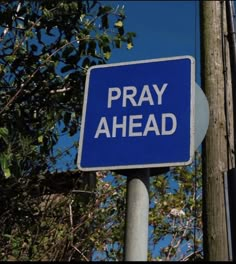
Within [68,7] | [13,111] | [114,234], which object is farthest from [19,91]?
[114,234]

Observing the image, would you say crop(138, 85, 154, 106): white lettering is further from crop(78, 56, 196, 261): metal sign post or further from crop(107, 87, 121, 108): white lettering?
crop(107, 87, 121, 108): white lettering

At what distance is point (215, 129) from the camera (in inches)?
128

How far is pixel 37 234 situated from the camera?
4.42 meters

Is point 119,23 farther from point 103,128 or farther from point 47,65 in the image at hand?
point 103,128

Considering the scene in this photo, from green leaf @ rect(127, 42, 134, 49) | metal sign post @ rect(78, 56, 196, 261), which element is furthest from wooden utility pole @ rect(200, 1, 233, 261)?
green leaf @ rect(127, 42, 134, 49)

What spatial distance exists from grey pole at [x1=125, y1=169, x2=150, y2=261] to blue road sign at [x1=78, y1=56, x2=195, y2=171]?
0.23 ft

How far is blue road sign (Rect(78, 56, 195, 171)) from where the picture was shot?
7.09 feet

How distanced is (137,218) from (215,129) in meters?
1.36

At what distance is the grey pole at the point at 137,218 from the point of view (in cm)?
199

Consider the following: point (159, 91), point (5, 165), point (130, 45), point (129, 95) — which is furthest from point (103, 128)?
point (130, 45)

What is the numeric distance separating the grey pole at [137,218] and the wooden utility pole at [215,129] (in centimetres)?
99

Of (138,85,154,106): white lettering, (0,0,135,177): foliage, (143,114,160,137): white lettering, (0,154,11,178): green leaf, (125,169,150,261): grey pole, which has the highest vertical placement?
(0,0,135,177): foliage

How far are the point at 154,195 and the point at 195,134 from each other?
5.62 metres

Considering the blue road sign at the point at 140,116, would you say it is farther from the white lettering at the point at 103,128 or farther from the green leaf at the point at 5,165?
the green leaf at the point at 5,165
